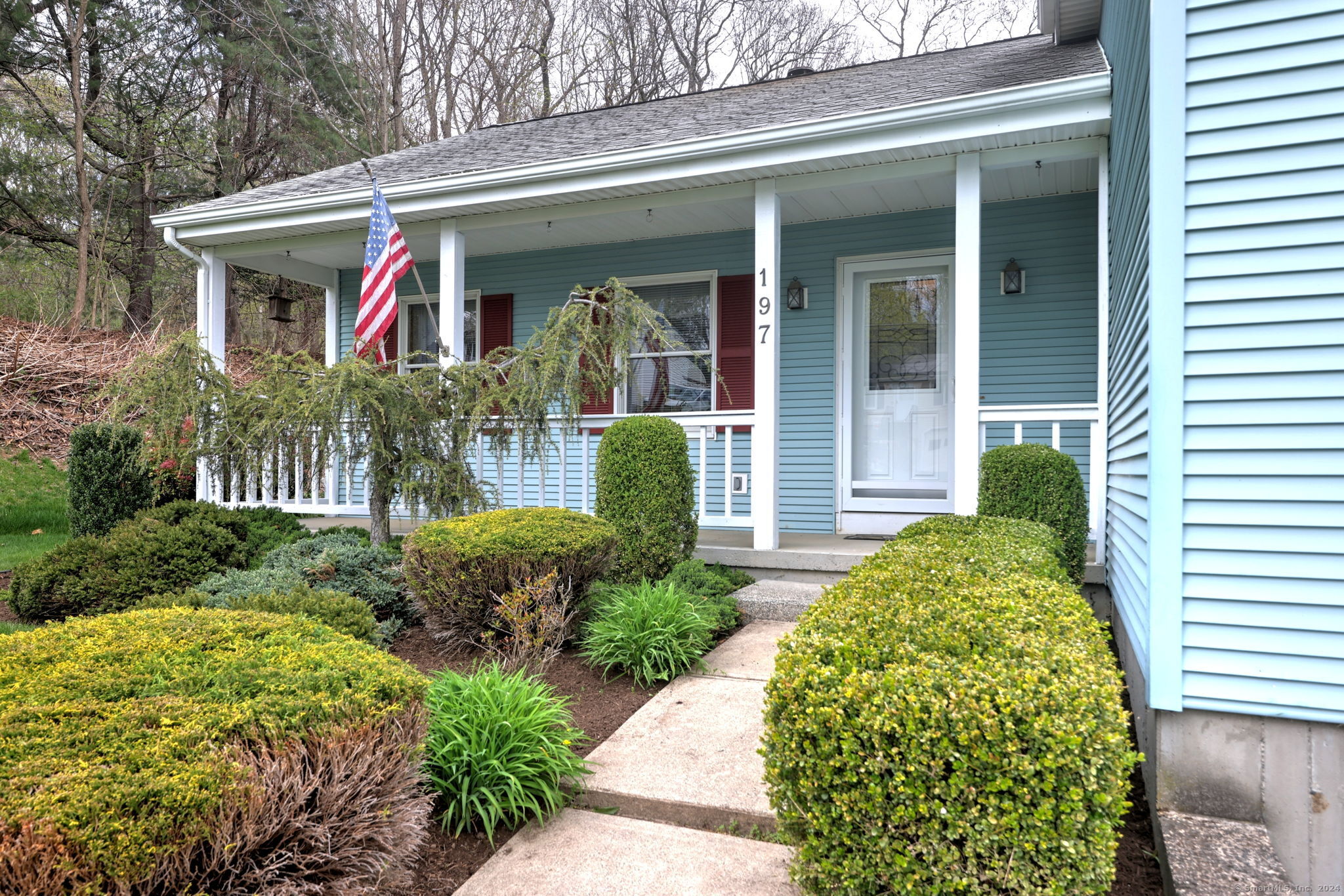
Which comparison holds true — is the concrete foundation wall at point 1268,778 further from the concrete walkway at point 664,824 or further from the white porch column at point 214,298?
the white porch column at point 214,298

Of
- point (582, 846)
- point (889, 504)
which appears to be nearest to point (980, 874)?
point (582, 846)

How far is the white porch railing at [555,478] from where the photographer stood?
5.54 meters

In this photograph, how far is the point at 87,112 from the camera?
12953mm

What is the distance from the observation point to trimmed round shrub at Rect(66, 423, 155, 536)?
5.84 meters

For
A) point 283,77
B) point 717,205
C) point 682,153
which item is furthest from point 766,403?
point 283,77

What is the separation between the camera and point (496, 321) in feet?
25.6

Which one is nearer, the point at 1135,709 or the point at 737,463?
the point at 1135,709

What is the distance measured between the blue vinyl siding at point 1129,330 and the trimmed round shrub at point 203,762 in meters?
2.14

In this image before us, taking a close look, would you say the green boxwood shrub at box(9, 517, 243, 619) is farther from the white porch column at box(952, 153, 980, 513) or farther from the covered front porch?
the white porch column at box(952, 153, 980, 513)

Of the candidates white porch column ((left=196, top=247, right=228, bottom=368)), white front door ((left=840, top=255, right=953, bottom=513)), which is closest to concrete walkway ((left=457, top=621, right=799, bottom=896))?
white front door ((left=840, top=255, right=953, bottom=513))

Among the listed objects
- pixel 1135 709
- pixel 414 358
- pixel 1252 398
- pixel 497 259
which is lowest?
pixel 1135 709

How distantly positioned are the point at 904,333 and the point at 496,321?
3832 mm

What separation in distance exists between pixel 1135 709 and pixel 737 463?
4266mm

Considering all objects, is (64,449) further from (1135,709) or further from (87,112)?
(1135,709)
